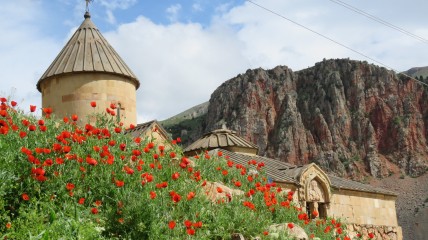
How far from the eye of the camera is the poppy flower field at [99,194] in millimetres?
5475

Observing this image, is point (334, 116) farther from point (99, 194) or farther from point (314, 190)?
point (99, 194)

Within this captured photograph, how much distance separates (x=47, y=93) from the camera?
586 inches

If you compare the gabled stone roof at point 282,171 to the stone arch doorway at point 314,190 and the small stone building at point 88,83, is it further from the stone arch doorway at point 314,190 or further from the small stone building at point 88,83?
the small stone building at point 88,83

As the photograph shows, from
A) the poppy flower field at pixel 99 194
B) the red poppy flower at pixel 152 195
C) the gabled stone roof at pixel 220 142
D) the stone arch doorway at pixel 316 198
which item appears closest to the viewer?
the poppy flower field at pixel 99 194

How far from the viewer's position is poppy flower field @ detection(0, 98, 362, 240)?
18.0ft

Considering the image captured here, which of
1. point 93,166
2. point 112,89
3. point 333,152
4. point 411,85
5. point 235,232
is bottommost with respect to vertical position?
point 235,232

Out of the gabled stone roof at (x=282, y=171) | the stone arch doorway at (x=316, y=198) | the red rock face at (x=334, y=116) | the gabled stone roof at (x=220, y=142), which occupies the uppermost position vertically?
the red rock face at (x=334, y=116)

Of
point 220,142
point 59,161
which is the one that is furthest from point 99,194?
point 220,142

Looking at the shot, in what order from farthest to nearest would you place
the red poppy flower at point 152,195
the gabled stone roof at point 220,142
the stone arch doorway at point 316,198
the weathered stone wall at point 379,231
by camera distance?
the gabled stone roof at point 220,142 → the weathered stone wall at point 379,231 → the stone arch doorway at point 316,198 → the red poppy flower at point 152,195

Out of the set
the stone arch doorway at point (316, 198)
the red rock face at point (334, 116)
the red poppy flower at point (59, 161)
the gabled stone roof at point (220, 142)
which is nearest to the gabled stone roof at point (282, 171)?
the stone arch doorway at point (316, 198)

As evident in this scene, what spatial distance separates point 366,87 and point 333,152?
12.6 metres

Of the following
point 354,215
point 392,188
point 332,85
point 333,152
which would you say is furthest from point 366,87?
point 354,215

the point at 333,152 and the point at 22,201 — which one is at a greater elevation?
the point at 333,152

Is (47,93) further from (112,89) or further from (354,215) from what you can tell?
(354,215)
